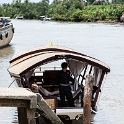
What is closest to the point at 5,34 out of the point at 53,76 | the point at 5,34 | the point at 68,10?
the point at 5,34

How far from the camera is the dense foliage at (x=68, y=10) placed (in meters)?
93.9

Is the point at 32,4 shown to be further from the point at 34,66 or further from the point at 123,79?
the point at 34,66

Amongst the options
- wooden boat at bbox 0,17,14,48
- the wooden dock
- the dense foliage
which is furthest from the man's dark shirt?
the dense foliage

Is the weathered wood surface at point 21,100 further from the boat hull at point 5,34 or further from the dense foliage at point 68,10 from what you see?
the dense foliage at point 68,10

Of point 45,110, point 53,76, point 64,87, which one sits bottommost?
point 53,76

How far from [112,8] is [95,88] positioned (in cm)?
8471

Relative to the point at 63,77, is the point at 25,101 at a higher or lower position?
higher

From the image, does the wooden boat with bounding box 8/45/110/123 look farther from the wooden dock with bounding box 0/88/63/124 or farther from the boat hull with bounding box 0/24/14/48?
the boat hull with bounding box 0/24/14/48

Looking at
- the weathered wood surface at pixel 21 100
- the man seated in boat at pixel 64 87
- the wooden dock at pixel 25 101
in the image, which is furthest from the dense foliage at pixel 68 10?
the weathered wood surface at pixel 21 100

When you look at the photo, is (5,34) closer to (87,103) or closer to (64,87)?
(64,87)

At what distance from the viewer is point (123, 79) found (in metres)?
21.3

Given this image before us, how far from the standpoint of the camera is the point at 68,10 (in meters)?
109

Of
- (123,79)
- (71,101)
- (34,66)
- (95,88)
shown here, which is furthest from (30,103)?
(123,79)

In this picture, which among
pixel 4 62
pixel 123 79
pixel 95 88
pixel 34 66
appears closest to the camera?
pixel 34 66
